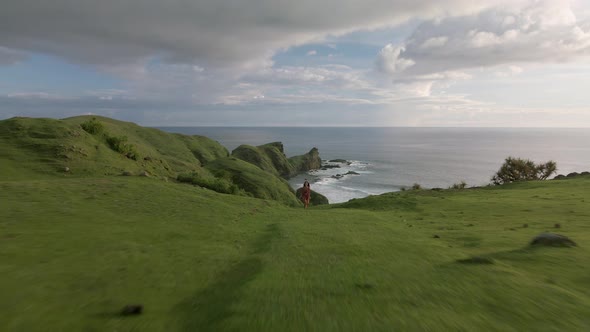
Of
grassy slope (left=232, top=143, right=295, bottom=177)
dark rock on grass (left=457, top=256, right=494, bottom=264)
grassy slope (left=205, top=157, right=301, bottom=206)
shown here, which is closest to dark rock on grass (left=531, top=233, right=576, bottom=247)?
dark rock on grass (left=457, top=256, right=494, bottom=264)

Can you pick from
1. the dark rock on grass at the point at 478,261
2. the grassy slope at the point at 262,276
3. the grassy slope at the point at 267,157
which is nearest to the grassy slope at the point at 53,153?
the grassy slope at the point at 262,276

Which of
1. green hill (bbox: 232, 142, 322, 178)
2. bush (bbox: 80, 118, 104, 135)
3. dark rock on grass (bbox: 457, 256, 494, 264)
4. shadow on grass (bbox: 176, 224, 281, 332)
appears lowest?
green hill (bbox: 232, 142, 322, 178)

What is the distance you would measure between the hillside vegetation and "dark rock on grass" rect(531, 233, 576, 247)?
1.03 ft

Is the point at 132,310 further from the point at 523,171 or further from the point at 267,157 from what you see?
the point at 267,157

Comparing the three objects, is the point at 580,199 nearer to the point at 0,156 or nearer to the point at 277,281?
the point at 277,281

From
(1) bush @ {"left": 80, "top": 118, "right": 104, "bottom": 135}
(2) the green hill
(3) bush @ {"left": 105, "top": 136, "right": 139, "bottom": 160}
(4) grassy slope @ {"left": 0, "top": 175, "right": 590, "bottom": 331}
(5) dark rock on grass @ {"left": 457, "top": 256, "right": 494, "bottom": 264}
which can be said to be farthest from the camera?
(2) the green hill

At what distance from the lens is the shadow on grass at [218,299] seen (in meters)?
4.45

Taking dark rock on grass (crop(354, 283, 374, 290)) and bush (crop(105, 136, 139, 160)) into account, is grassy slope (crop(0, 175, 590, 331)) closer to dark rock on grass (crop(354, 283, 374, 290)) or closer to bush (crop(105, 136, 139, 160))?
dark rock on grass (crop(354, 283, 374, 290))

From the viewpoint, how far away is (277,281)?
6098 mm

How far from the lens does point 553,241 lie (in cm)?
810

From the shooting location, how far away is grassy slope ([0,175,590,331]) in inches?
175

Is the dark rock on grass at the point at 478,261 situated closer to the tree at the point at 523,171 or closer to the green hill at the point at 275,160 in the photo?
the tree at the point at 523,171

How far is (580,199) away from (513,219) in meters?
8.30

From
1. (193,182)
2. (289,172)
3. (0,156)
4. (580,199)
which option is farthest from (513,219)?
(289,172)
